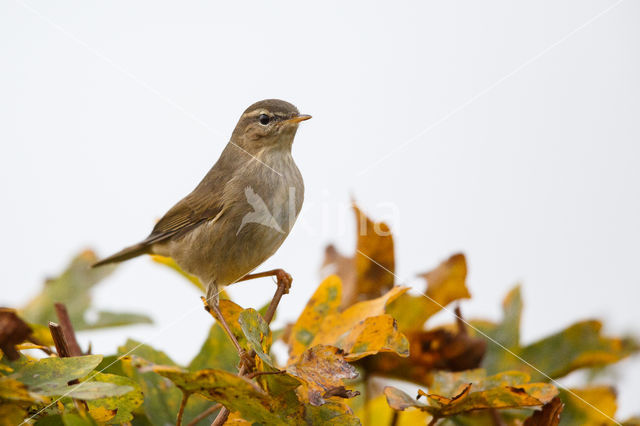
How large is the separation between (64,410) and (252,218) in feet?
4.50

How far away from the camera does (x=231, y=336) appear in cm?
154

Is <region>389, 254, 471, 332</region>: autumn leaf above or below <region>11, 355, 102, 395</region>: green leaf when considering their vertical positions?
above

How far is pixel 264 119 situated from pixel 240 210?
0.54m

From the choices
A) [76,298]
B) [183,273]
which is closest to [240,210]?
[183,273]

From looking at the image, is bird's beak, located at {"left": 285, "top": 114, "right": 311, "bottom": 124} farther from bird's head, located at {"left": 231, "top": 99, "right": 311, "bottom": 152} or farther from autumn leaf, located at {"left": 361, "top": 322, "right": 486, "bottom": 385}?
autumn leaf, located at {"left": 361, "top": 322, "right": 486, "bottom": 385}

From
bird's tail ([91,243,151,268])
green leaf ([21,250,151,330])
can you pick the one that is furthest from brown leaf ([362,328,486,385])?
bird's tail ([91,243,151,268])

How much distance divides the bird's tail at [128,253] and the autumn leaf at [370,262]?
40.0 inches

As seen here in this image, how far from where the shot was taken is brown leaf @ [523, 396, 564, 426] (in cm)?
142

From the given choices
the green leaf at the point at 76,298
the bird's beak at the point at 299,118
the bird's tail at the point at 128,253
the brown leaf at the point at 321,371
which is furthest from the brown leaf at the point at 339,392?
the bird's beak at the point at 299,118

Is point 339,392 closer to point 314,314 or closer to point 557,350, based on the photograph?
point 314,314

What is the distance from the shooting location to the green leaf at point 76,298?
2021mm

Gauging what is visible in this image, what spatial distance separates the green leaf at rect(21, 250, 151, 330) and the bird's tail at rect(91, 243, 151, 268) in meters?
0.32

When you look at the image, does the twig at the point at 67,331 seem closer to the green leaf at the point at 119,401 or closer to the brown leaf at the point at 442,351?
the green leaf at the point at 119,401

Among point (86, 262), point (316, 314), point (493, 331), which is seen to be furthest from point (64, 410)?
point (493, 331)
